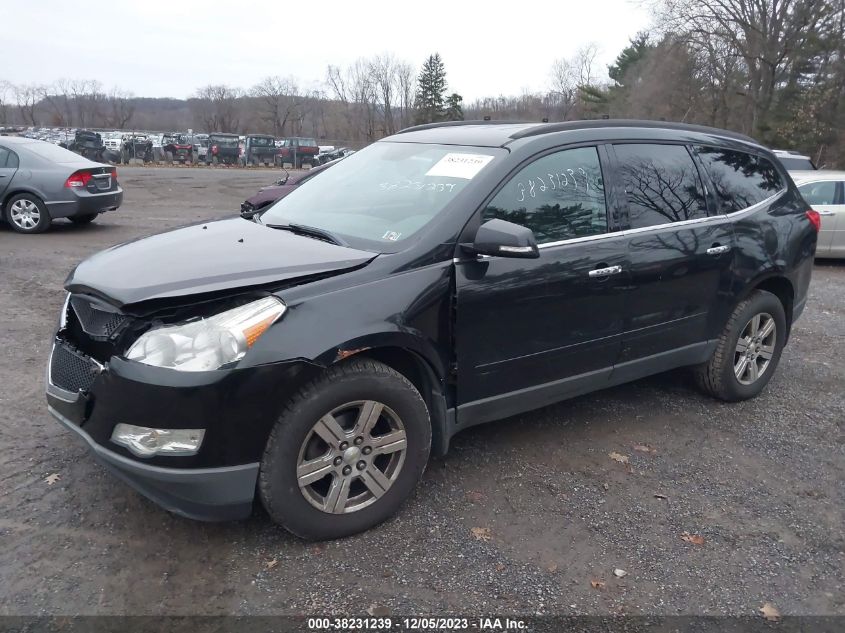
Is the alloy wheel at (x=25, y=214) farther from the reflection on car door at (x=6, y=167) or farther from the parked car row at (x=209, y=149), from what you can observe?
the parked car row at (x=209, y=149)

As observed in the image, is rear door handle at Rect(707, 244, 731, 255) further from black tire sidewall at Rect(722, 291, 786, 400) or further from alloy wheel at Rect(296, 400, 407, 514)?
alloy wheel at Rect(296, 400, 407, 514)

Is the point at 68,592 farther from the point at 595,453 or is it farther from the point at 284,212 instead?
the point at 595,453

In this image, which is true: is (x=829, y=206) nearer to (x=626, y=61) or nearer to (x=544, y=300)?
(x=544, y=300)

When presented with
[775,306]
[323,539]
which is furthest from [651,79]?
[323,539]

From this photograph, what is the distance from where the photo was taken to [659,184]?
4.17m

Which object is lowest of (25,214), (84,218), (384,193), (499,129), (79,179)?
(84,218)

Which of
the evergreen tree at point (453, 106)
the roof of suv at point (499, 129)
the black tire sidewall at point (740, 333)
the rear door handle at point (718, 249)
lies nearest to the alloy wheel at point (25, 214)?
the roof of suv at point (499, 129)

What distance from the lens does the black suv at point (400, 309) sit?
8.95ft

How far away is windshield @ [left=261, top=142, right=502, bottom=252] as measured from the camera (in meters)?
3.43

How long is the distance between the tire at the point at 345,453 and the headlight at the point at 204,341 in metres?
0.33

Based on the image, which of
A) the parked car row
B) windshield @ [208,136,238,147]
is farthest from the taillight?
windshield @ [208,136,238,147]

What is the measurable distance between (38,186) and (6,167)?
1.86ft

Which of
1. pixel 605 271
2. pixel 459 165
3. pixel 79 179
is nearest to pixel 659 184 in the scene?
pixel 605 271

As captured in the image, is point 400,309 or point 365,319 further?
point 400,309
